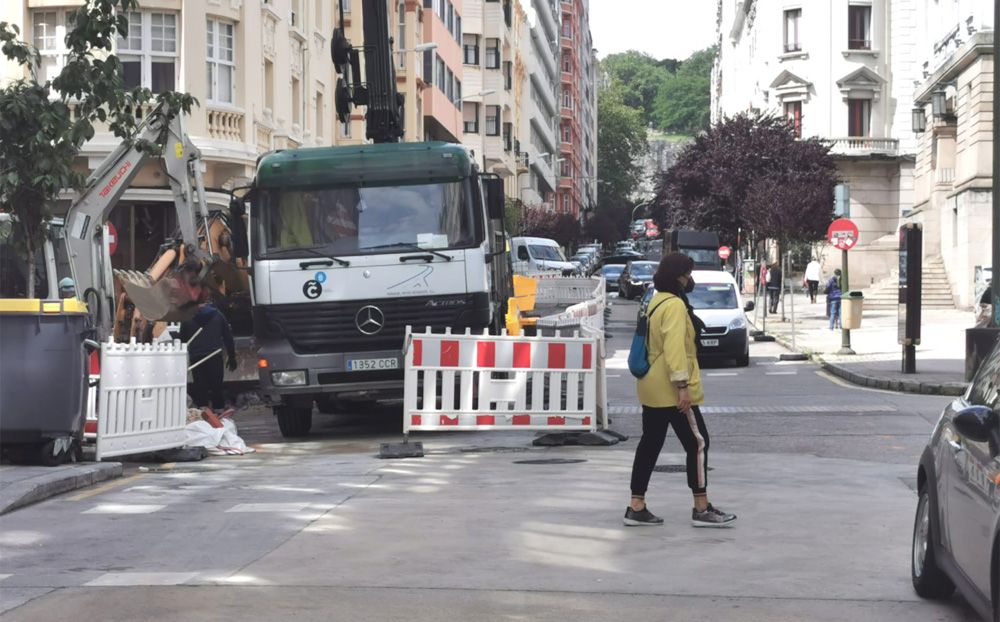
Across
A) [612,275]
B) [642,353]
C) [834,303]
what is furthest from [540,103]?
[642,353]

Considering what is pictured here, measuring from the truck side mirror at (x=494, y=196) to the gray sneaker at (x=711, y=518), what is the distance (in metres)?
7.38

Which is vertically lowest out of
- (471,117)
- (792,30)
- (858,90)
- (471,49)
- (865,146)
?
(865,146)

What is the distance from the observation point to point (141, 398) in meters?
15.1

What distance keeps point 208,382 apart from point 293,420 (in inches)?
41.9

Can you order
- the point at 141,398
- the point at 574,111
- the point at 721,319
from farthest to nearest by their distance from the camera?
the point at 574,111 → the point at 721,319 → the point at 141,398

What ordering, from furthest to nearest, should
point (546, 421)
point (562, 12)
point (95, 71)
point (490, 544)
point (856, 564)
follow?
point (562, 12), point (95, 71), point (546, 421), point (490, 544), point (856, 564)

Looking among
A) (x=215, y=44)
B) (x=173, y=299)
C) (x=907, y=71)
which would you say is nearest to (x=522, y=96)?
(x=907, y=71)

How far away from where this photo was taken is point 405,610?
7523mm

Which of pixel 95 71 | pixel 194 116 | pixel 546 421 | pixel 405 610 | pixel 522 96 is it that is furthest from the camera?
pixel 522 96

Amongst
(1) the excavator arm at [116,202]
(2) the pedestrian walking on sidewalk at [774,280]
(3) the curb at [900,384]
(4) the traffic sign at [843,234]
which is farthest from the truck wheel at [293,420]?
(2) the pedestrian walking on sidewalk at [774,280]

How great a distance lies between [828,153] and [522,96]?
110ft

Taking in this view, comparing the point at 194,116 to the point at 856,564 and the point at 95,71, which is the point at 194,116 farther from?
the point at 856,564

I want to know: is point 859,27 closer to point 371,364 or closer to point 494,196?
point 494,196

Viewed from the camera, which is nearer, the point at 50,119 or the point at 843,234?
the point at 50,119
